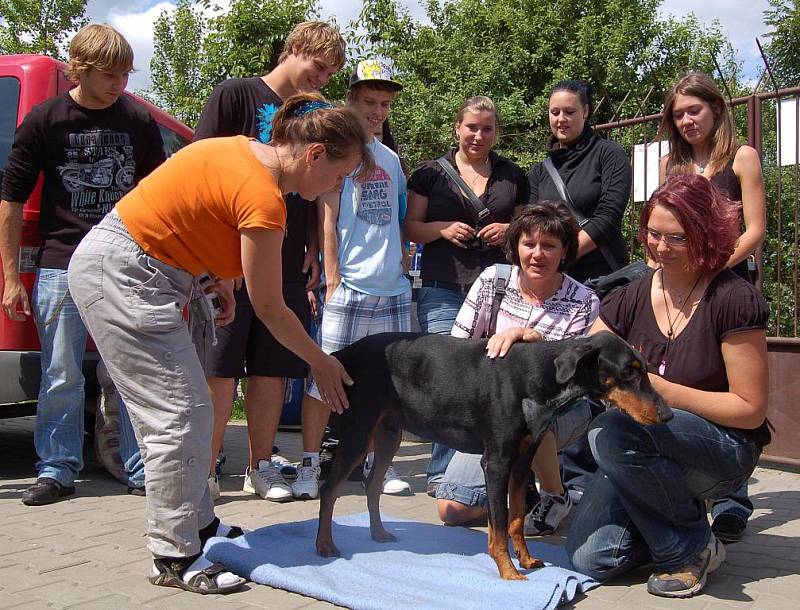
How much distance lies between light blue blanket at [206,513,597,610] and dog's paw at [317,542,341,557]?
0.09ft

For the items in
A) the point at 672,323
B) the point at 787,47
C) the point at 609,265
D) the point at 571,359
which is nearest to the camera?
the point at 571,359

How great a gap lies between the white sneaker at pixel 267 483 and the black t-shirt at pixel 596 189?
6.91ft

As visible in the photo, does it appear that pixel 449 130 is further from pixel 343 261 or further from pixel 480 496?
pixel 480 496

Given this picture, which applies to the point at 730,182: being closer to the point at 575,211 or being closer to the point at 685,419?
the point at 575,211

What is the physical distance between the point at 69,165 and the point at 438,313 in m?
2.24

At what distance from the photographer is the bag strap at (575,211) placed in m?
4.70

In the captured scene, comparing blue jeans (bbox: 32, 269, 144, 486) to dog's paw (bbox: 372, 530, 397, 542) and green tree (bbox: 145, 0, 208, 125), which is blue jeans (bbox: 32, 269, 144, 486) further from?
green tree (bbox: 145, 0, 208, 125)

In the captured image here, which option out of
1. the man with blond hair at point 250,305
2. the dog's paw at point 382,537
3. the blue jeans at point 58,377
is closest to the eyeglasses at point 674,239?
the dog's paw at point 382,537

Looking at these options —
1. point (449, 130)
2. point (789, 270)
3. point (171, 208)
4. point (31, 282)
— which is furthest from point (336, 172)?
point (449, 130)

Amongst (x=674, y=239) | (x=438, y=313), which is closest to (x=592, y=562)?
(x=674, y=239)

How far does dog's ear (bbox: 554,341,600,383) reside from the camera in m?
3.02

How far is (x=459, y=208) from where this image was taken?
15.9 ft

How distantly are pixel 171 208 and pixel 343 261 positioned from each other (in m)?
1.74

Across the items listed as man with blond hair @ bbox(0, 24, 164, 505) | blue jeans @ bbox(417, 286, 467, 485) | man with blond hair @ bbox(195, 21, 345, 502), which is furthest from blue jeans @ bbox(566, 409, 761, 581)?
man with blond hair @ bbox(0, 24, 164, 505)
